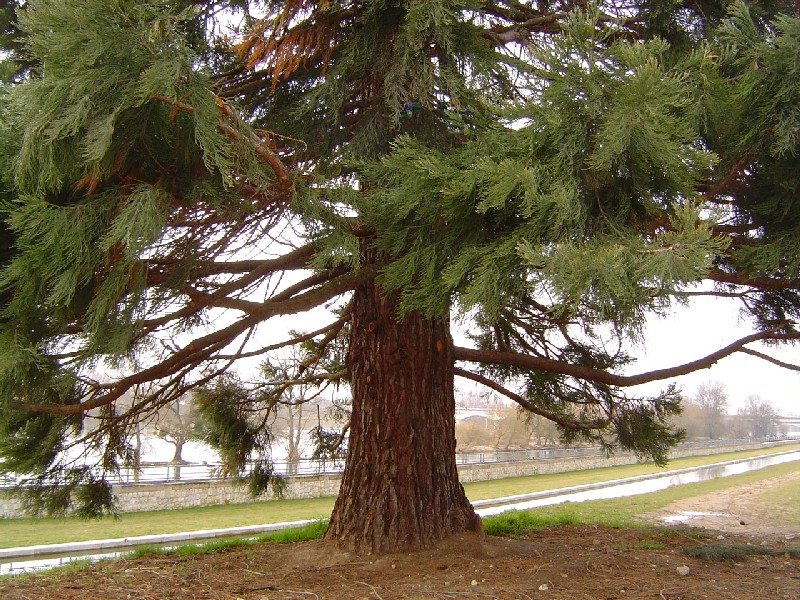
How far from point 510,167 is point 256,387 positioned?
4768 millimetres

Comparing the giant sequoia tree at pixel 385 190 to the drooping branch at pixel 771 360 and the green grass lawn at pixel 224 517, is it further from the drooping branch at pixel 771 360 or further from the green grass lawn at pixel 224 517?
the green grass lawn at pixel 224 517

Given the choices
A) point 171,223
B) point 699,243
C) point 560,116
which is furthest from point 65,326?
point 699,243

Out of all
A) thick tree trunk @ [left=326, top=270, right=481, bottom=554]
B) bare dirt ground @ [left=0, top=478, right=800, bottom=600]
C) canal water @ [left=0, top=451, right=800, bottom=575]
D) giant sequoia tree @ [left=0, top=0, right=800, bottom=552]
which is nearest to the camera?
giant sequoia tree @ [left=0, top=0, right=800, bottom=552]

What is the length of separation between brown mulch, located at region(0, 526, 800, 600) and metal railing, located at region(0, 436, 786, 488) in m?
1.54

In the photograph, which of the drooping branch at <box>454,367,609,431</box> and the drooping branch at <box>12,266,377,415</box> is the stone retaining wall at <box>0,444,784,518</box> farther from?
the drooping branch at <box>12,266,377,415</box>

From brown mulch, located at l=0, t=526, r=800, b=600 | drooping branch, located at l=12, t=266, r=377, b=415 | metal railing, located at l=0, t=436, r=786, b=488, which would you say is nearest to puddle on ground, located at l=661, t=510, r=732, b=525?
metal railing, located at l=0, t=436, r=786, b=488

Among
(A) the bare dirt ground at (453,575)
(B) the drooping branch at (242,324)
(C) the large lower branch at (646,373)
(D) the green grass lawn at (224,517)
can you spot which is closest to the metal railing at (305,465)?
(D) the green grass lawn at (224,517)

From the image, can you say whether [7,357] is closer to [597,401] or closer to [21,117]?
[21,117]

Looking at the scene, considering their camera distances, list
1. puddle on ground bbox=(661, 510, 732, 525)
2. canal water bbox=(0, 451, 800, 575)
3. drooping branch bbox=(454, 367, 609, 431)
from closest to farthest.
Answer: drooping branch bbox=(454, 367, 609, 431) < canal water bbox=(0, 451, 800, 575) < puddle on ground bbox=(661, 510, 732, 525)

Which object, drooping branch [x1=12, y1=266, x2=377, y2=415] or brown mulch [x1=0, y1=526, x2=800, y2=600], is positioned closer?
brown mulch [x1=0, y1=526, x2=800, y2=600]

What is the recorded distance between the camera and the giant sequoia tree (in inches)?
106

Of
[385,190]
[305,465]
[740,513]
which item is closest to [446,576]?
[385,190]

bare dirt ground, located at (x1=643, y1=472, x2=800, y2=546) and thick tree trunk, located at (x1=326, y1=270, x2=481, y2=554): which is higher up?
thick tree trunk, located at (x1=326, y1=270, x2=481, y2=554)

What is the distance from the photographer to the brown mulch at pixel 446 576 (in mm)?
3664
